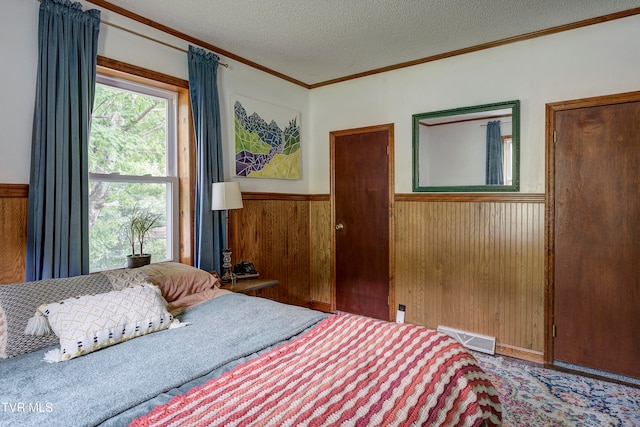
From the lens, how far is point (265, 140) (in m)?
3.71

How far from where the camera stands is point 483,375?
156 cm

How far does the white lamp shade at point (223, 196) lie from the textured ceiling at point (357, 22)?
3.91 feet

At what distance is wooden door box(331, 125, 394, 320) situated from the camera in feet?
12.2

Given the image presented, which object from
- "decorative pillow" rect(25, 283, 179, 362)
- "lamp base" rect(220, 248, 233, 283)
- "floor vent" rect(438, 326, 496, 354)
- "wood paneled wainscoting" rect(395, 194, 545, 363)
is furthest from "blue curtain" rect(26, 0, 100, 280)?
"floor vent" rect(438, 326, 496, 354)

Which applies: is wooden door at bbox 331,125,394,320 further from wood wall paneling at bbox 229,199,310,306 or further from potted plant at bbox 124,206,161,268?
potted plant at bbox 124,206,161,268

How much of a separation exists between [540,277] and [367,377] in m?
2.25

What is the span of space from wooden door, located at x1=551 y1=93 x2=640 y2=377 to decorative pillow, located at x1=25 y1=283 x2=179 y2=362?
280 centimetres

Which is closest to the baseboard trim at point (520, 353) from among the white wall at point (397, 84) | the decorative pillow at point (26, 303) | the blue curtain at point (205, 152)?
the white wall at point (397, 84)

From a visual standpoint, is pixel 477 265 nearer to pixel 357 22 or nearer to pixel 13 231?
pixel 357 22

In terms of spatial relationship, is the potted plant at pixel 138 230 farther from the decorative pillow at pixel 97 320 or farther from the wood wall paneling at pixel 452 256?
the decorative pillow at pixel 97 320

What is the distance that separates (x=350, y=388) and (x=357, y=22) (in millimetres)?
2495

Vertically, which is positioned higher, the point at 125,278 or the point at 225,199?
the point at 225,199

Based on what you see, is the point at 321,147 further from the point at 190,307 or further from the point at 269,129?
the point at 190,307

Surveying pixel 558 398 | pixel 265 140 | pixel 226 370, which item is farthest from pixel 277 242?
pixel 558 398
